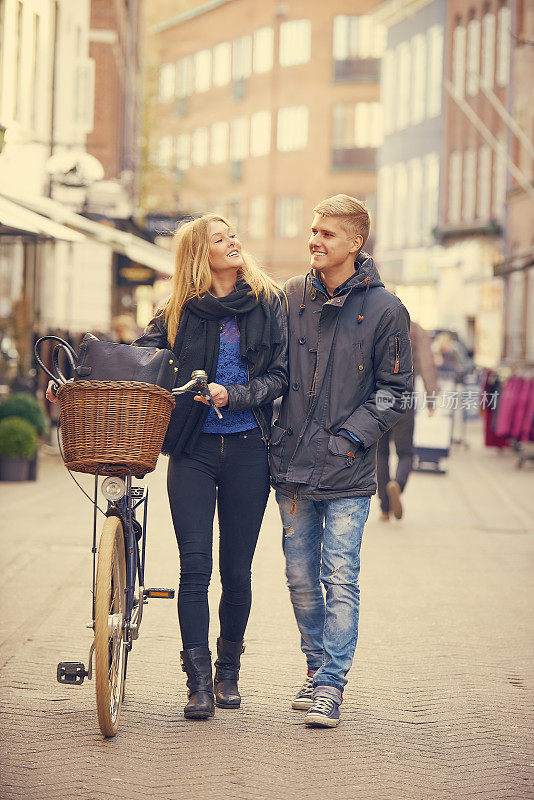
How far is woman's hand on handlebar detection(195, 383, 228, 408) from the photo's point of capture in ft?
17.8

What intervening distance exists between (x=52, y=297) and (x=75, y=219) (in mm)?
8899

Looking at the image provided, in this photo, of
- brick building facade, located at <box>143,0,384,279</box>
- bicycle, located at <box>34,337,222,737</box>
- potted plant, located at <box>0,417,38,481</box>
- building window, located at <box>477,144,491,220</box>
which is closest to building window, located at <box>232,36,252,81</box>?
brick building facade, located at <box>143,0,384,279</box>

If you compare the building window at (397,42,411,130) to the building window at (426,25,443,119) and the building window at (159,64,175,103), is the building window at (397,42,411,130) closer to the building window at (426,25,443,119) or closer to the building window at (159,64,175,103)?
the building window at (426,25,443,119)

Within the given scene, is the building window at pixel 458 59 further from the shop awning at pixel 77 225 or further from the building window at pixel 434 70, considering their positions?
the shop awning at pixel 77 225

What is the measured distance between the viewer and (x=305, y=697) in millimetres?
5980

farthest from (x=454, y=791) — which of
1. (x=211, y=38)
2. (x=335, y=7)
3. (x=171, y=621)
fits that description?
(x=211, y=38)

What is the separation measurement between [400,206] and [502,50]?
443 inches

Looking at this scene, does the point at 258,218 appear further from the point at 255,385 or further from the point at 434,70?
the point at 255,385

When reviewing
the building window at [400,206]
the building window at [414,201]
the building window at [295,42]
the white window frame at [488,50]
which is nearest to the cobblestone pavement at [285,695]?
the white window frame at [488,50]

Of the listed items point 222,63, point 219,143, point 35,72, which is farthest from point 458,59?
point 222,63

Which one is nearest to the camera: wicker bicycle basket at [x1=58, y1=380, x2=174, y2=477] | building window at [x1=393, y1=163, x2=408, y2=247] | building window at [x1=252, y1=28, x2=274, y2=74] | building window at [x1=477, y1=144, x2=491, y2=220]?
wicker bicycle basket at [x1=58, y1=380, x2=174, y2=477]

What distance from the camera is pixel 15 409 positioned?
1528cm

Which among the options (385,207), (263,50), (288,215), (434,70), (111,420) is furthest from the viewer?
(263,50)

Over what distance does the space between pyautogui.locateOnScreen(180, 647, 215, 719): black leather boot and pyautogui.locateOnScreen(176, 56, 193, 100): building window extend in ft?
227
